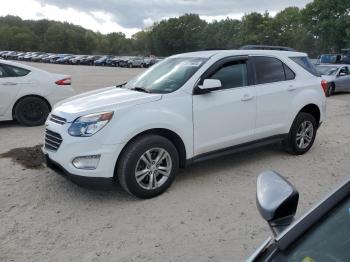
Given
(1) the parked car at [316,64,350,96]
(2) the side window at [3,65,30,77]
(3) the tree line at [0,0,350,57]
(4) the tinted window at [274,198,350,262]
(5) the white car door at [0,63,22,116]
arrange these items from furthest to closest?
(3) the tree line at [0,0,350,57], (1) the parked car at [316,64,350,96], (2) the side window at [3,65,30,77], (5) the white car door at [0,63,22,116], (4) the tinted window at [274,198,350,262]

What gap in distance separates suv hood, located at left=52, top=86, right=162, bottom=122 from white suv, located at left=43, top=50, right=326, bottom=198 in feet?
0.04

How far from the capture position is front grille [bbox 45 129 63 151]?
14.9 ft

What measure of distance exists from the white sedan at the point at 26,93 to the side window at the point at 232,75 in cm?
480

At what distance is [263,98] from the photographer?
5.58m

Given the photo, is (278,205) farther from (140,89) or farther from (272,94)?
(272,94)

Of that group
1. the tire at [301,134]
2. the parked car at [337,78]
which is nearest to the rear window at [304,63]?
the tire at [301,134]

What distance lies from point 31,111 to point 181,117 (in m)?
5.08

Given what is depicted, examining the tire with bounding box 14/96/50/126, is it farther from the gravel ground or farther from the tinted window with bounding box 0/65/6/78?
the gravel ground

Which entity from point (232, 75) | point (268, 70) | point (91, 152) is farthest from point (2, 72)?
point (268, 70)

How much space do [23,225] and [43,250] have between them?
0.60m

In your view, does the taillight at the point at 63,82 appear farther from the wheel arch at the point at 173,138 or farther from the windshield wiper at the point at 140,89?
the wheel arch at the point at 173,138

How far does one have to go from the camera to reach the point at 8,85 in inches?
327

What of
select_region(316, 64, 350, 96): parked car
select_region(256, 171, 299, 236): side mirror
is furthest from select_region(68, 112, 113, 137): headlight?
select_region(316, 64, 350, 96): parked car

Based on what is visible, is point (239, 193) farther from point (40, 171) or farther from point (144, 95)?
point (40, 171)
